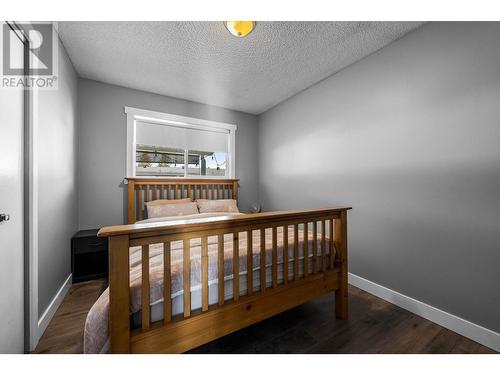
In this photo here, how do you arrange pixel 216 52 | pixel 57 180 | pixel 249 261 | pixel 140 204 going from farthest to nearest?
pixel 140 204 < pixel 216 52 < pixel 57 180 < pixel 249 261

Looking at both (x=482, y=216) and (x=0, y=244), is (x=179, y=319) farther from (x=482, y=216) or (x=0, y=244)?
(x=482, y=216)

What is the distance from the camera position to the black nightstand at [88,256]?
2.21 metres

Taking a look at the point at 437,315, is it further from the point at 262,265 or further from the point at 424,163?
the point at 262,265

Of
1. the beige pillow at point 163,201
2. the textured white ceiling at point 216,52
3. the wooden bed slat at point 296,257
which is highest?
the textured white ceiling at point 216,52

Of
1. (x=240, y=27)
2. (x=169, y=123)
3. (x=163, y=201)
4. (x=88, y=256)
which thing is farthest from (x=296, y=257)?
(x=169, y=123)

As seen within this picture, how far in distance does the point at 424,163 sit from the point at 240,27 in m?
1.87

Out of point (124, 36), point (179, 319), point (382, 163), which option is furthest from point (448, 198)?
point (124, 36)

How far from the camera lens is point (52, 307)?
1674 millimetres

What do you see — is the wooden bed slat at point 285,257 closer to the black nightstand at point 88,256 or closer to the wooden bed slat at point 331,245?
the wooden bed slat at point 331,245

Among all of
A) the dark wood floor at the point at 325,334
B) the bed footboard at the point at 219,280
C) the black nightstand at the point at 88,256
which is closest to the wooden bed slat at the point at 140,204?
the black nightstand at the point at 88,256

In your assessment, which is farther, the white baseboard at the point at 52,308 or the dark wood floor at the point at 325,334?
the white baseboard at the point at 52,308

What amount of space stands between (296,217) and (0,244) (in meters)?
1.69

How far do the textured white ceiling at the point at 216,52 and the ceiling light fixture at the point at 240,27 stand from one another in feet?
0.29

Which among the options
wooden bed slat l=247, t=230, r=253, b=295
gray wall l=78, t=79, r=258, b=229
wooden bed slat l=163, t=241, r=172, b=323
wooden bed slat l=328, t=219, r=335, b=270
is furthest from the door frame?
wooden bed slat l=328, t=219, r=335, b=270
